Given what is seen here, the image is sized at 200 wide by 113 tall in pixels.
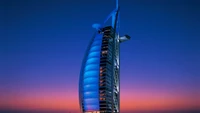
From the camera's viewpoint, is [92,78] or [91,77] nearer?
[92,78]

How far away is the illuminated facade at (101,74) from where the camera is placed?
9131 centimetres

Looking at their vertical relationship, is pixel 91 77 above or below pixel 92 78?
above

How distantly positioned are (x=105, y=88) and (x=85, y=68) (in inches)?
488

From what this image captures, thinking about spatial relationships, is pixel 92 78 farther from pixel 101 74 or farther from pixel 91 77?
pixel 101 74

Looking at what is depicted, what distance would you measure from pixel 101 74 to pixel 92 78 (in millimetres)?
3871

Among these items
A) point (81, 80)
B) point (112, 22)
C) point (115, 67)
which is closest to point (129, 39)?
point (112, 22)

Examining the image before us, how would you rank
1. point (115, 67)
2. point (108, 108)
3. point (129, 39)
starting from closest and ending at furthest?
point (108, 108) → point (115, 67) → point (129, 39)

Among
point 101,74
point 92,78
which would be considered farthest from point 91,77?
point 101,74

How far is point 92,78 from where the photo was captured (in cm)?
9538

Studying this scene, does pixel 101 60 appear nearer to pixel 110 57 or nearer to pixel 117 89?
pixel 110 57

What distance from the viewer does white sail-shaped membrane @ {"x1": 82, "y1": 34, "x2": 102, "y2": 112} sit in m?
93.3

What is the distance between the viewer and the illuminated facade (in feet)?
300

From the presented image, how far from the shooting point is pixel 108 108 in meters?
90.7

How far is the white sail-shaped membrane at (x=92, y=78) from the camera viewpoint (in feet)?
306
